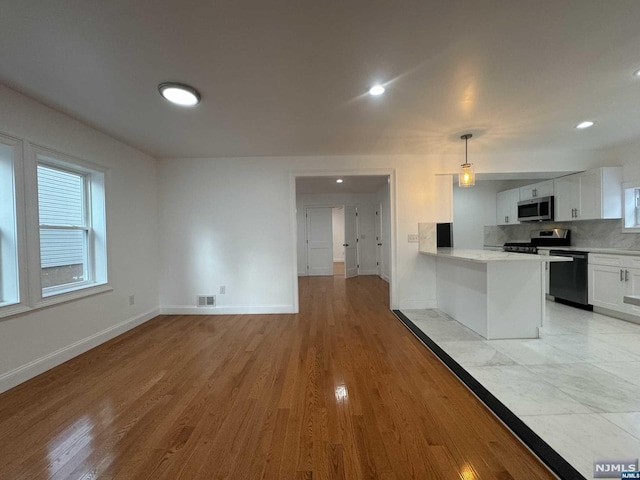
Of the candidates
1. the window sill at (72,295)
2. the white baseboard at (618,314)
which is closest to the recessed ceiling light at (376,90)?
the window sill at (72,295)

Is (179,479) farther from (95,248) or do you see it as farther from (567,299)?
(567,299)

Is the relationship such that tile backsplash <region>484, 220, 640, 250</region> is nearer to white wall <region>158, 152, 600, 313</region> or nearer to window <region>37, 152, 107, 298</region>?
Answer: white wall <region>158, 152, 600, 313</region>

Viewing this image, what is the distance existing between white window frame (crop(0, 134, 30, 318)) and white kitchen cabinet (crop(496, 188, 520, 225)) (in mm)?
7032

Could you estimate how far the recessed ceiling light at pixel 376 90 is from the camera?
2.10m

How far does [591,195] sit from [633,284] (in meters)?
1.35

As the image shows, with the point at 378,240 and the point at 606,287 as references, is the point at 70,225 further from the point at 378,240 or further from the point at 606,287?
the point at 606,287

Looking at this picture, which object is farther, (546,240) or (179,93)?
(546,240)

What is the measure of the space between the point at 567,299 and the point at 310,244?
5.63 meters

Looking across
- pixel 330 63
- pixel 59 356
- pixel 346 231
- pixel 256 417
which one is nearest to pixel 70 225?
pixel 59 356

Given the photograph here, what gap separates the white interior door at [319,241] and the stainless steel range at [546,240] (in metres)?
4.35

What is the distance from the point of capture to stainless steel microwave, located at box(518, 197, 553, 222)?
4418 mm

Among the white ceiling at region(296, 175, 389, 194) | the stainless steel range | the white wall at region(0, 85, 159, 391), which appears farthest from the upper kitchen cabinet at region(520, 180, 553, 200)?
the white wall at region(0, 85, 159, 391)

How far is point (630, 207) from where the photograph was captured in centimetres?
362

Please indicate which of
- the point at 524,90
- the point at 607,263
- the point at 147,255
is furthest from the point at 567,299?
the point at 147,255
